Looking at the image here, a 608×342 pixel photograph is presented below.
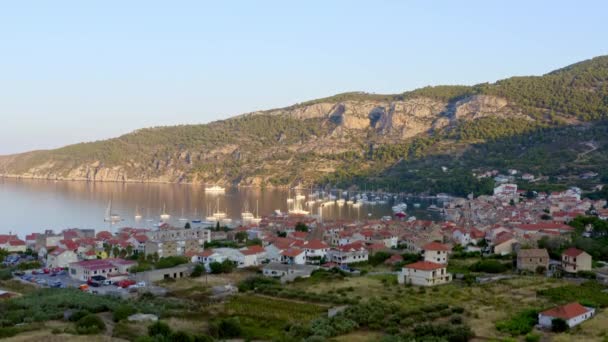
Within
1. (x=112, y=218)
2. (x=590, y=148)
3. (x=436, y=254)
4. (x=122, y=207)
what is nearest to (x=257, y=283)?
(x=436, y=254)

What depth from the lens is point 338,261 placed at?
40.1m

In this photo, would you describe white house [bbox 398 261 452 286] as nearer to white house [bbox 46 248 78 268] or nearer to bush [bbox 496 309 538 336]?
bush [bbox 496 309 538 336]

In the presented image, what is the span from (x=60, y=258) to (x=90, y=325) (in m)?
20.8

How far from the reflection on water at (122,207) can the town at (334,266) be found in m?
20.6

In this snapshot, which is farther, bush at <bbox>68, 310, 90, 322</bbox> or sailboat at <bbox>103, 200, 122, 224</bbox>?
sailboat at <bbox>103, 200, 122, 224</bbox>

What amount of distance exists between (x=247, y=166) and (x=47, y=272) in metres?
117

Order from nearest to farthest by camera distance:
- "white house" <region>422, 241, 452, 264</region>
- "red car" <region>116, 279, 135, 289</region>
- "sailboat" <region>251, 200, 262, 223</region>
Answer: "red car" <region>116, 279, 135, 289</region>, "white house" <region>422, 241, 452, 264</region>, "sailboat" <region>251, 200, 262, 223</region>

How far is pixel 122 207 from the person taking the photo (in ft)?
296

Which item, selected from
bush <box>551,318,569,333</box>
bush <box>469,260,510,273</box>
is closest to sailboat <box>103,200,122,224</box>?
bush <box>469,260,510,273</box>

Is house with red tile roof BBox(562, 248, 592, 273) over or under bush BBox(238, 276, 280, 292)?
over

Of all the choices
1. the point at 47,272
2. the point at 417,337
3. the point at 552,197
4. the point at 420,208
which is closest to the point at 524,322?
the point at 417,337

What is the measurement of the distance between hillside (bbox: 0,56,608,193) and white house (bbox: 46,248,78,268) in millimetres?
66903

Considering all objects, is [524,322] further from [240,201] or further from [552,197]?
[240,201]

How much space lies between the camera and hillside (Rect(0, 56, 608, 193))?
372ft
